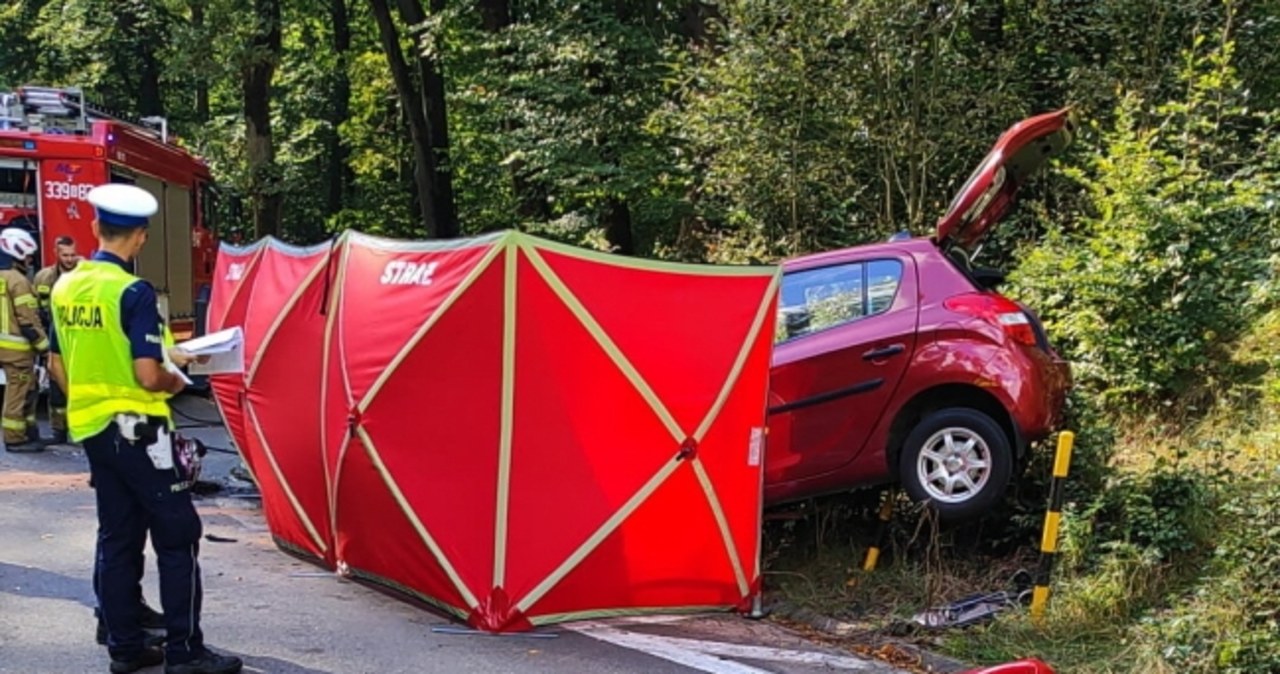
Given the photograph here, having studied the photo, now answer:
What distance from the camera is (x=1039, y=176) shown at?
400 inches

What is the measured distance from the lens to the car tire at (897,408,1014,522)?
19.6 ft

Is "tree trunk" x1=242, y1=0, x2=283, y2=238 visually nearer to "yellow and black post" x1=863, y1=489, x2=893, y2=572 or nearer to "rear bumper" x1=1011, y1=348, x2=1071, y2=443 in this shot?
"yellow and black post" x1=863, y1=489, x2=893, y2=572

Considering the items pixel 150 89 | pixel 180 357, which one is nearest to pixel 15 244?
pixel 180 357

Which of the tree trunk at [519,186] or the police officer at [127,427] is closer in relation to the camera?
the police officer at [127,427]

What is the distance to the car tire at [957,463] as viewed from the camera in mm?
5980

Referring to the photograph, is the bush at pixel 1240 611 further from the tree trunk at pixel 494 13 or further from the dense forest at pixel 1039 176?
the tree trunk at pixel 494 13

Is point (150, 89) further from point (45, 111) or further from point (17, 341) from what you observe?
point (17, 341)

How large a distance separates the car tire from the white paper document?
12.1 ft

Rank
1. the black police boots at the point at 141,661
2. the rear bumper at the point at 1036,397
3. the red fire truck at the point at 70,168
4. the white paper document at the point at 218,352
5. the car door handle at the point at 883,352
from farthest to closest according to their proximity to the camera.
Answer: the red fire truck at the point at 70,168 < the car door handle at the point at 883,352 < the rear bumper at the point at 1036,397 < the white paper document at the point at 218,352 < the black police boots at the point at 141,661

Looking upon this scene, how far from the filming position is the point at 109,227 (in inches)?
173

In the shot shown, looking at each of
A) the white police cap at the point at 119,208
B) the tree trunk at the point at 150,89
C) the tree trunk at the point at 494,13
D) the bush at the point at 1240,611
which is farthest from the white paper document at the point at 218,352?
the tree trunk at the point at 150,89

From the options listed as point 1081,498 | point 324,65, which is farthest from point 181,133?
point 1081,498

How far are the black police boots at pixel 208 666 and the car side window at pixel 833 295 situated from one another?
3.46 metres

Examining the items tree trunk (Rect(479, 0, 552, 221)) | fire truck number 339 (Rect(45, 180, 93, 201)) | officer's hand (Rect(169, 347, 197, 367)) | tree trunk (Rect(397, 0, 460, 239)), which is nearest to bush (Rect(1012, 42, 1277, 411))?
officer's hand (Rect(169, 347, 197, 367))
